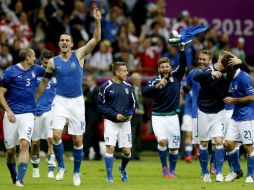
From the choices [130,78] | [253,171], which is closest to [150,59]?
[130,78]

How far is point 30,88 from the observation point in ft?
63.3

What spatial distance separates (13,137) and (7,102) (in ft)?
2.18

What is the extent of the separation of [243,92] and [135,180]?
3029 millimetres

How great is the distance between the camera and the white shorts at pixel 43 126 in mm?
21938

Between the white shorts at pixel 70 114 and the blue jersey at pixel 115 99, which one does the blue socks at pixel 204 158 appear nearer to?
the blue jersey at pixel 115 99

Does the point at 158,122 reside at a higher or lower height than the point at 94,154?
higher

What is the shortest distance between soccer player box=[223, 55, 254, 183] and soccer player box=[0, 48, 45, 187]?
3.75 m

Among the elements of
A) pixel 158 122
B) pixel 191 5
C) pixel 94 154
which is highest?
pixel 191 5

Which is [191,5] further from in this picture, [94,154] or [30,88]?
[30,88]

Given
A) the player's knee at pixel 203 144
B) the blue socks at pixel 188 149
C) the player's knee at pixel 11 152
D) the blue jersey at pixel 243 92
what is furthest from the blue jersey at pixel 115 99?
the blue socks at pixel 188 149

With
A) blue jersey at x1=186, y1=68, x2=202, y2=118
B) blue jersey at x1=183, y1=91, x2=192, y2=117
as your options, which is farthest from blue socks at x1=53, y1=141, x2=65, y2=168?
blue jersey at x1=183, y1=91, x2=192, y2=117

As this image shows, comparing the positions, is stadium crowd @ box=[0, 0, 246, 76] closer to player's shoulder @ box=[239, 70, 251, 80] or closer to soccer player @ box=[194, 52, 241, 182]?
soccer player @ box=[194, 52, 241, 182]

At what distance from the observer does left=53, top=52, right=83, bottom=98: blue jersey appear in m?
19.2

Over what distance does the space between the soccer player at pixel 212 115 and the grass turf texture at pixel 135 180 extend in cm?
47
